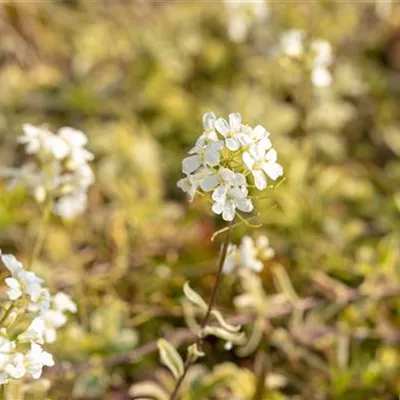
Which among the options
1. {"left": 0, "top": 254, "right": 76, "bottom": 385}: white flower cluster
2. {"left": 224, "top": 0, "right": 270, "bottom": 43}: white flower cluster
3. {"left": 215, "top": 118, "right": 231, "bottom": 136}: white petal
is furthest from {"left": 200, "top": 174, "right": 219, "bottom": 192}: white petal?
{"left": 224, "top": 0, "right": 270, "bottom": 43}: white flower cluster

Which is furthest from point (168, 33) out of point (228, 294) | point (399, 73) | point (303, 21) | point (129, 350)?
point (129, 350)

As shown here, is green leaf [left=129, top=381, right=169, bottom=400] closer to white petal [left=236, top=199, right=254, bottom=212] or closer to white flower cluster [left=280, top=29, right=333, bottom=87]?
white petal [left=236, top=199, right=254, bottom=212]

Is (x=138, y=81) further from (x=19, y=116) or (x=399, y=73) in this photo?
(x=399, y=73)

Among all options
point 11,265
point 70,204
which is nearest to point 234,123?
point 11,265

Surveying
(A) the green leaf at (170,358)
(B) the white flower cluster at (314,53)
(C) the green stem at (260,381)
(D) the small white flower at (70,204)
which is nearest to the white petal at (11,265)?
(A) the green leaf at (170,358)

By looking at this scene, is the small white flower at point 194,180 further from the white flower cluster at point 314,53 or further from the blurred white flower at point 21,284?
the white flower cluster at point 314,53

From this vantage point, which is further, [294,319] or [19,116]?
[19,116]
